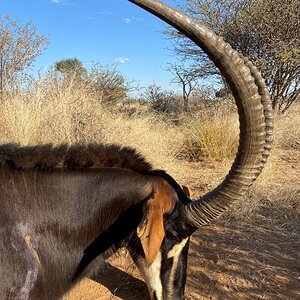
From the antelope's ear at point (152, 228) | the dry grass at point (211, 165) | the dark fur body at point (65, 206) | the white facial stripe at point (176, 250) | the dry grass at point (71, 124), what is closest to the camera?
the antelope's ear at point (152, 228)

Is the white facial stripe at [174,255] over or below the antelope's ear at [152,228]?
below

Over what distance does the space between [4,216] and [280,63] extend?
11.5 meters

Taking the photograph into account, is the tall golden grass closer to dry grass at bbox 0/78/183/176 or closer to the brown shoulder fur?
dry grass at bbox 0/78/183/176

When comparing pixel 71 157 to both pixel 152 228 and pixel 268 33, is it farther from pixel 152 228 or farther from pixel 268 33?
pixel 268 33

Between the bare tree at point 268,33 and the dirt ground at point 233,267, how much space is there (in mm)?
7852

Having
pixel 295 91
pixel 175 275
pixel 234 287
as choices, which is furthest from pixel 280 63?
pixel 175 275

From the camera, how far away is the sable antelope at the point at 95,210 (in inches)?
93.0

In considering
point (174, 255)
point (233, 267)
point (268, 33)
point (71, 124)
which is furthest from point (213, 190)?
point (268, 33)

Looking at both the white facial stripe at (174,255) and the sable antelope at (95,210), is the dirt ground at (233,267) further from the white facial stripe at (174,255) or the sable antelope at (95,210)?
the white facial stripe at (174,255)

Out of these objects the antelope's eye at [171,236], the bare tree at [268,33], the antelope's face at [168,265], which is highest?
the bare tree at [268,33]

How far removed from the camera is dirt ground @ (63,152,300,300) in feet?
12.4

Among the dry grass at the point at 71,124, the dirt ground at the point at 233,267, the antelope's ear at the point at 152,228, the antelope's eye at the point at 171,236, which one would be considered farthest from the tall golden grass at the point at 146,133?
the antelope's ear at the point at 152,228

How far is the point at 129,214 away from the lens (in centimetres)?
265

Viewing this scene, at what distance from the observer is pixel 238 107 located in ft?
7.20
